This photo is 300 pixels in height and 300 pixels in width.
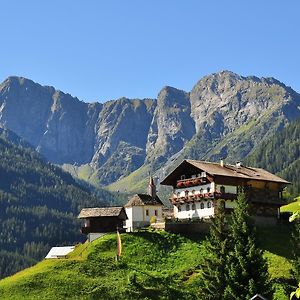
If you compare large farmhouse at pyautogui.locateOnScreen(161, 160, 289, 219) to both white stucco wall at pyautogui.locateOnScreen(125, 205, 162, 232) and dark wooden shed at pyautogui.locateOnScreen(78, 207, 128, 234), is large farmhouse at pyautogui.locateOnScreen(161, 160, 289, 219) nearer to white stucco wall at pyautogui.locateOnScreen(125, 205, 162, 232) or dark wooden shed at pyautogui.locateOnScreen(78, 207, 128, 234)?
white stucco wall at pyautogui.locateOnScreen(125, 205, 162, 232)

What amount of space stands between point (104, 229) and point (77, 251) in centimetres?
945

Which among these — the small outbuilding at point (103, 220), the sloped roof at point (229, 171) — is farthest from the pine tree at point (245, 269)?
the small outbuilding at point (103, 220)

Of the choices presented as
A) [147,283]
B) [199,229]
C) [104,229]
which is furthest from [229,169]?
[147,283]

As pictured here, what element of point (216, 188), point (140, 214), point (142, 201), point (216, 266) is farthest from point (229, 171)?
point (216, 266)

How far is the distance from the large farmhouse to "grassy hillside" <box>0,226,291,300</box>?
9101mm

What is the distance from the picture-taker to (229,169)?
329 ft

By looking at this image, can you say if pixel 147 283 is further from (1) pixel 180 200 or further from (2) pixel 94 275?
(1) pixel 180 200

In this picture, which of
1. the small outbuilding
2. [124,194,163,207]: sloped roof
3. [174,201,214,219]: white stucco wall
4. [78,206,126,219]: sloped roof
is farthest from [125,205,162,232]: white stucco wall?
[78,206,126,219]: sloped roof

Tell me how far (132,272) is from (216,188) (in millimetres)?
26970

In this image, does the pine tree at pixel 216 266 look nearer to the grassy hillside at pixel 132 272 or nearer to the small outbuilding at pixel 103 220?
the grassy hillside at pixel 132 272

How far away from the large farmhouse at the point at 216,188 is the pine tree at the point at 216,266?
2943 centimetres

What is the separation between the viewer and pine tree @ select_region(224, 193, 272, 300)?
56062 mm

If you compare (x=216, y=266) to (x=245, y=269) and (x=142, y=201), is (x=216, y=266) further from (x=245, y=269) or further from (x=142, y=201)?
(x=142, y=201)

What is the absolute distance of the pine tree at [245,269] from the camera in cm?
5606
